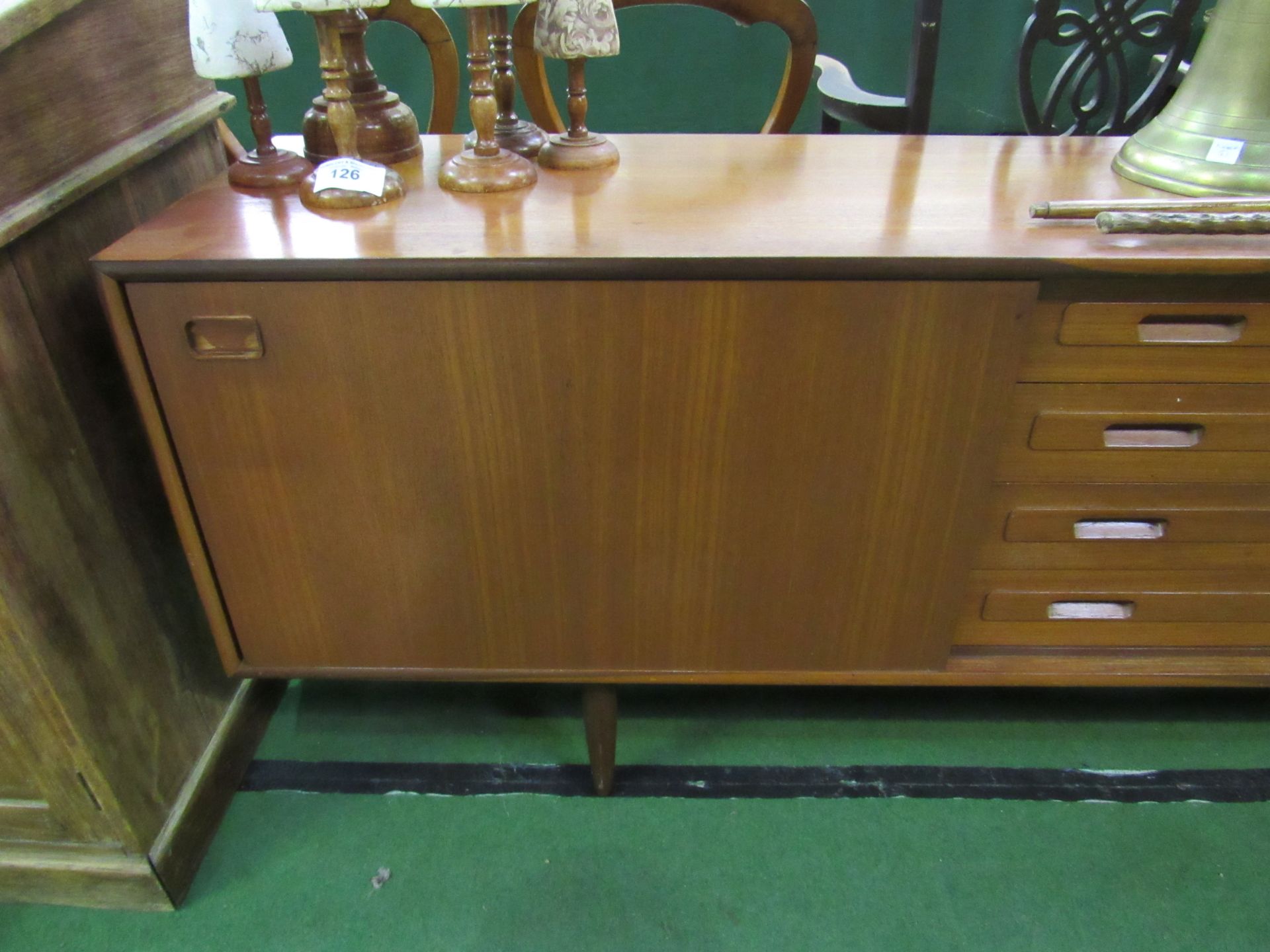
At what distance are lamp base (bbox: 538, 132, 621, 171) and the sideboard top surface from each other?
0.02m

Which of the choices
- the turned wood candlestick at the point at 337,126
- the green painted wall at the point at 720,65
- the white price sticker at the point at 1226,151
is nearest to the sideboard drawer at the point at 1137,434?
the white price sticker at the point at 1226,151

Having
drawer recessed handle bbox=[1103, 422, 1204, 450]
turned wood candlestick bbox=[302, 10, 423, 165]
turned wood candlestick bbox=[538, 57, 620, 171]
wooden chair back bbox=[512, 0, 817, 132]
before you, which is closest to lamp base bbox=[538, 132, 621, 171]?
turned wood candlestick bbox=[538, 57, 620, 171]

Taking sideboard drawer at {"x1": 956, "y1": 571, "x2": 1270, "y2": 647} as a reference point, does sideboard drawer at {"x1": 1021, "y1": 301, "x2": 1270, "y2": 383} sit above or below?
above

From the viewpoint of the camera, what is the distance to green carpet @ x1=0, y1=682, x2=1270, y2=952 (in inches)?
37.0

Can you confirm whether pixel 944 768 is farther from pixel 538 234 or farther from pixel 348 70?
pixel 348 70

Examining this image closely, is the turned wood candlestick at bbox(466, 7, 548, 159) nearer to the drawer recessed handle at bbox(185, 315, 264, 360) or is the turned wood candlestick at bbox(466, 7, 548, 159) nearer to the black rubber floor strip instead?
the drawer recessed handle at bbox(185, 315, 264, 360)

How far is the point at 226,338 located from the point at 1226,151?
970 mm

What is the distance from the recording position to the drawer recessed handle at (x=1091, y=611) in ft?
3.22

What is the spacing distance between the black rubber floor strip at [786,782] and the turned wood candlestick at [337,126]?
2.29 feet

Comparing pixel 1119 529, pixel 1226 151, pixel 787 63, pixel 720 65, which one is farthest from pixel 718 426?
pixel 720 65

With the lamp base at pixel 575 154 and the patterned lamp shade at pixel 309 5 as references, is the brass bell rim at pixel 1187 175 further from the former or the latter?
the patterned lamp shade at pixel 309 5

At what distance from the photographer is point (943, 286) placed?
730 millimetres

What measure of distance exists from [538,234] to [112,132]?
0.46 metres

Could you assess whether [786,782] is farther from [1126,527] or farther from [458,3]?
[458,3]
